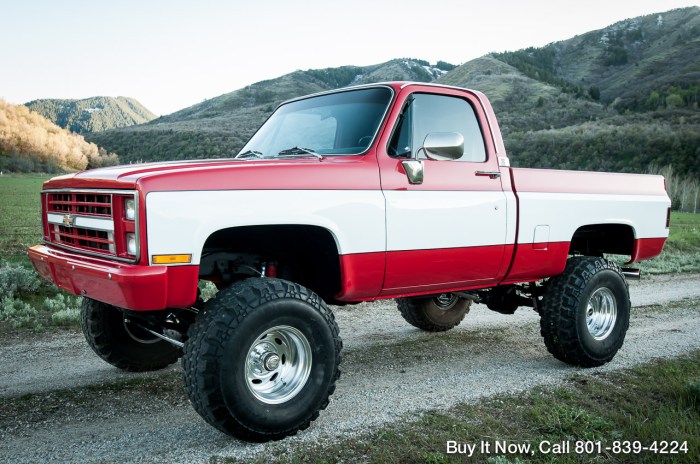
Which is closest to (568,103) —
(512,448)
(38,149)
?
(38,149)

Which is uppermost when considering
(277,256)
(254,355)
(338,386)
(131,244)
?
(131,244)

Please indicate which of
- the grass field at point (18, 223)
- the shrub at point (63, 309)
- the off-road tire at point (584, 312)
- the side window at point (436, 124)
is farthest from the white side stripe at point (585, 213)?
the grass field at point (18, 223)

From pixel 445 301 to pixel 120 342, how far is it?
138 inches

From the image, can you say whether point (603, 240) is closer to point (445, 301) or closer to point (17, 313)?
point (445, 301)

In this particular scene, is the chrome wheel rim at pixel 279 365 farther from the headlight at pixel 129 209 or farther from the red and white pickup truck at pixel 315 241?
the headlight at pixel 129 209

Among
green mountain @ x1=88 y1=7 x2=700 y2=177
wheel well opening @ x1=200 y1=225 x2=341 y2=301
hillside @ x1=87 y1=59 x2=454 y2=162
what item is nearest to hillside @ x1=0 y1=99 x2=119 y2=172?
hillside @ x1=87 y1=59 x2=454 y2=162

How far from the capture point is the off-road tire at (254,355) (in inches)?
136

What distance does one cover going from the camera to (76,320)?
6.74 meters

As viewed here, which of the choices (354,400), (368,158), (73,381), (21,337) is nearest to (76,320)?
(21,337)

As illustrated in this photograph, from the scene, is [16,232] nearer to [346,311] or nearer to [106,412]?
[346,311]

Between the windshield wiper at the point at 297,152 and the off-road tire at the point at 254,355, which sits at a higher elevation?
the windshield wiper at the point at 297,152

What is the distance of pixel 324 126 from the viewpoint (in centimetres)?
471

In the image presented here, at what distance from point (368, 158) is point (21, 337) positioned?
14.2ft

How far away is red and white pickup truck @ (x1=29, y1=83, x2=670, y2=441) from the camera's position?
3434mm
